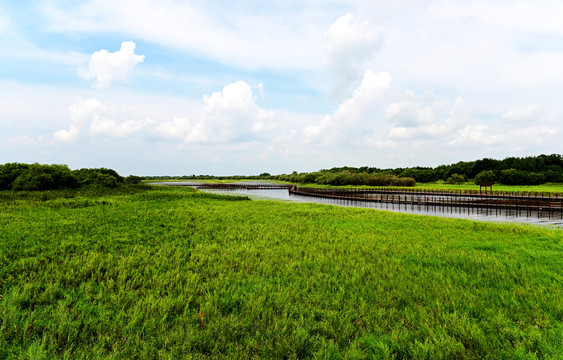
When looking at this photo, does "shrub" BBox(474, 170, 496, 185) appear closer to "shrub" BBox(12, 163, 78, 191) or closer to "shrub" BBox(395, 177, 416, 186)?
"shrub" BBox(395, 177, 416, 186)

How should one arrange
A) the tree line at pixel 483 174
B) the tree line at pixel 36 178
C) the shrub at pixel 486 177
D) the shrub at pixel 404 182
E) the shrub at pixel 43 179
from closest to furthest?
the shrub at pixel 43 179 < the tree line at pixel 36 178 < the tree line at pixel 483 174 < the shrub at pixel 486 177 < the shrub at pixel 404 182

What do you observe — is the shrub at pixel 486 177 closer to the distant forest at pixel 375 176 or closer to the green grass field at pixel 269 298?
the distant forest at pixel 375 176

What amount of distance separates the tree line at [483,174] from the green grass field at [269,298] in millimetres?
86928

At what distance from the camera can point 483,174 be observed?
84.8m

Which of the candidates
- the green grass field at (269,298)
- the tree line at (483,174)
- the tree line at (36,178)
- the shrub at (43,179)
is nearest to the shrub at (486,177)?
the tree line at (483,174)

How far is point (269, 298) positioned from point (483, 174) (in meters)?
100

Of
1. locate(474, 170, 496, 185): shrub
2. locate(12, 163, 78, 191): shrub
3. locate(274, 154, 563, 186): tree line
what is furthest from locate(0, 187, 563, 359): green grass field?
locate(474, 170, 496, 185): shrub

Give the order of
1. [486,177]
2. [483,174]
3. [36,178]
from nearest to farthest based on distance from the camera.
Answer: [36,178] → [486,177] → [483,174]

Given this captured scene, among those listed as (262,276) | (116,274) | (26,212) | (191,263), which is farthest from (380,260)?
(26,212)

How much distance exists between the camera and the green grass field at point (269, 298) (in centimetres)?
414

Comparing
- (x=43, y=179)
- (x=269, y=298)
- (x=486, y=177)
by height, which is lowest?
(x=269, y=298)

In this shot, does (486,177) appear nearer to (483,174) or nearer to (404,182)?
(483,174)

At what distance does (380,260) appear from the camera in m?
8.41

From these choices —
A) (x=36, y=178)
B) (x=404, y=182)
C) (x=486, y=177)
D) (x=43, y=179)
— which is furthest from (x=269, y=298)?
(x=486, y=177)
